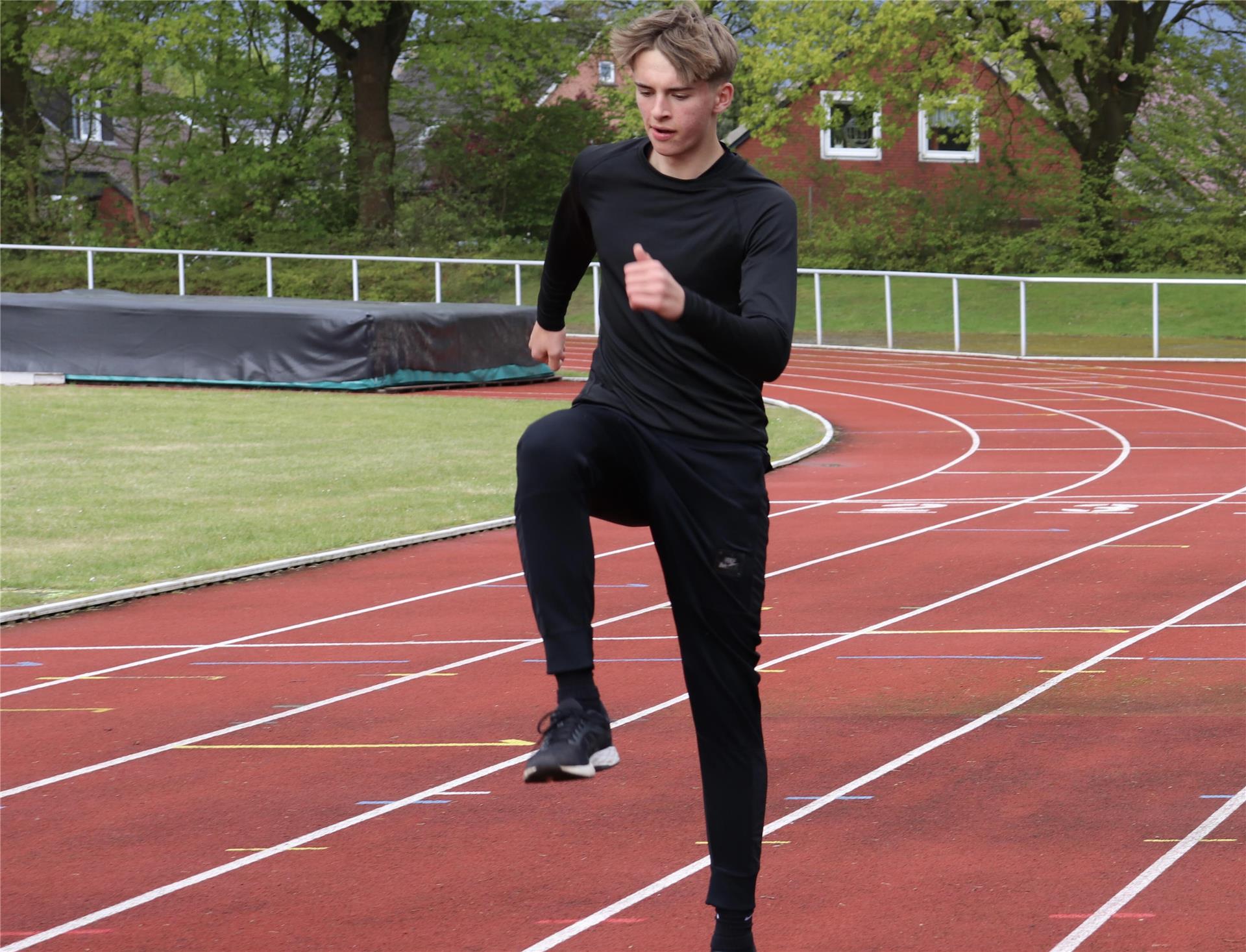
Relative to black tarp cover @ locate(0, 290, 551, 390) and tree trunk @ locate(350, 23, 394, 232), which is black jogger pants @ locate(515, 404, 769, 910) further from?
tree trunk @ locate(350, 23, 394, 232)

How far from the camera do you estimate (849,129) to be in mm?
42844

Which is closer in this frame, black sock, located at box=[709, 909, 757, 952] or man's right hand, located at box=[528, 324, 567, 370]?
black sock, located at box=[709, 909, 757, 952]

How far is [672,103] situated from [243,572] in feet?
24.5

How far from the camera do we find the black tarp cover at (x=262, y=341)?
900 inches

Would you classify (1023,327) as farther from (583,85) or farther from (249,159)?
(583,85)

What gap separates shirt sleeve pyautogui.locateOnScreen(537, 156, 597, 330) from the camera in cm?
352

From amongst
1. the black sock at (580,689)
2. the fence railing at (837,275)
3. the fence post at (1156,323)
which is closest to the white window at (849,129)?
the fence railing at (837,275)

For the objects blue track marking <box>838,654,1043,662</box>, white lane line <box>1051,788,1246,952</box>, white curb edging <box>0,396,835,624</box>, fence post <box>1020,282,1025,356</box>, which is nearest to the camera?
white lane line <box>1051,788,1246,952</box>

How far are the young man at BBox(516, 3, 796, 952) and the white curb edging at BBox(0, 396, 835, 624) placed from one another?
641 centimetres

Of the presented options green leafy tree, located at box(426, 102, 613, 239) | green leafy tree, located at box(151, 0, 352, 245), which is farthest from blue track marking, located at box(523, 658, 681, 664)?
green leafy tree, located at box(426, 102, 613, 239)

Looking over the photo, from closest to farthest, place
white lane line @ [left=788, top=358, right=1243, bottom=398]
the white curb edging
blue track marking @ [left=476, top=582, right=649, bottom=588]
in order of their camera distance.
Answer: the white curb edging → blue track marking @ [left=476, top=582, right=649, bottom=588] → white lane line @ [left=788, top=358, right=1243, bottom=398]

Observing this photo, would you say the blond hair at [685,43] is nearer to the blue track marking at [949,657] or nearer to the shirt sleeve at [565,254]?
the shirt sleeve at [565,254]

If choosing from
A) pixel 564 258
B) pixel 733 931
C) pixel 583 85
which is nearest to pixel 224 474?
pixel 564 258

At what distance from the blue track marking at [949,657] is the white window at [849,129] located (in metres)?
27.3
